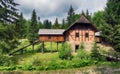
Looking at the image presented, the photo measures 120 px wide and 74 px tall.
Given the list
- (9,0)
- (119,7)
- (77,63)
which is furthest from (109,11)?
(9,0)

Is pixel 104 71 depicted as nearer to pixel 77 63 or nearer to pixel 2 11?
pixel 77 63

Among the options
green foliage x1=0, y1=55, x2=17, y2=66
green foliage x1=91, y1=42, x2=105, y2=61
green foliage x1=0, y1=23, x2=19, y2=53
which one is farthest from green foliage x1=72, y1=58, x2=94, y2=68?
green foliage x1=0, y1=23, x2=19, y2=53

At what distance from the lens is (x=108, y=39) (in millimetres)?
59969

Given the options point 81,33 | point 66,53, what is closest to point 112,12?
point 81,33

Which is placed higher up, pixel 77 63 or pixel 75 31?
pixel 75 31

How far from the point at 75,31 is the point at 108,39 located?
23.3ft

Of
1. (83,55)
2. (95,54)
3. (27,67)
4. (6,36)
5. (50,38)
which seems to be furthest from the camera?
(50,38)

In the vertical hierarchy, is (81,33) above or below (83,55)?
above

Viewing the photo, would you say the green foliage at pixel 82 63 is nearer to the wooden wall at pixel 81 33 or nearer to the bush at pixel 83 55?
the bush at pixel 83 55

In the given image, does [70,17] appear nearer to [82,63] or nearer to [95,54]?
[95,54]

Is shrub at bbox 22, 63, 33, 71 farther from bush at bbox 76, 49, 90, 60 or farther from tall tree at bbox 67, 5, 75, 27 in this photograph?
tall tree at bbox 67, 5, 75, 27

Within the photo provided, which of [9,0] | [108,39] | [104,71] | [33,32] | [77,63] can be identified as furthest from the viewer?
[33,32]

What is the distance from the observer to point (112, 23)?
60.4 metres

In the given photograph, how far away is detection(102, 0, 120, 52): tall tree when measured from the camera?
58.2 meters
